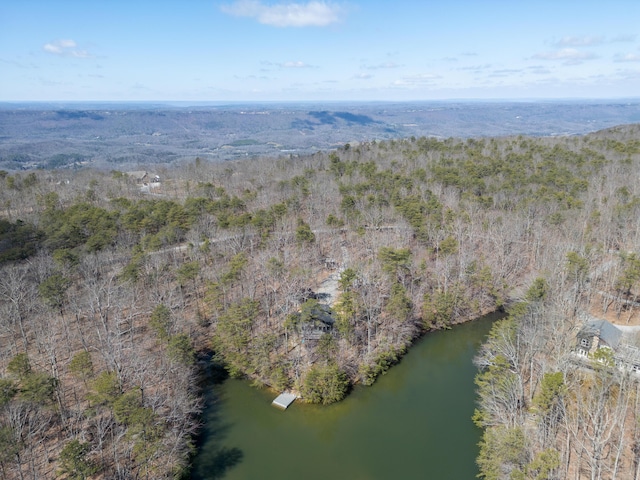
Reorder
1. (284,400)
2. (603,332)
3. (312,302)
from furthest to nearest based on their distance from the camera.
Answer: (312,302) < (603,332) < (284,400)

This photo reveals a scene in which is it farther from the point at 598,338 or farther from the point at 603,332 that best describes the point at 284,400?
the point at 603,332

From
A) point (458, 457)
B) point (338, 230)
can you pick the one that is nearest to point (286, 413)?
point (458, 457)

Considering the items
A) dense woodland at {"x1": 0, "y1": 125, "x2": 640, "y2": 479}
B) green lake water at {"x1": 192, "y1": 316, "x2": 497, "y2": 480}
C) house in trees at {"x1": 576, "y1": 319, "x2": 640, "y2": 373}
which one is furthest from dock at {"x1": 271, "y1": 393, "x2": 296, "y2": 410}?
house in trees at {"x1": 576, "y1": 319, "x2": 640, "y2": 373}

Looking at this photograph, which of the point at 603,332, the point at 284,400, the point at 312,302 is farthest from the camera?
the point at 312,302

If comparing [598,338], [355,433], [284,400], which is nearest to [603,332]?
[598,338]

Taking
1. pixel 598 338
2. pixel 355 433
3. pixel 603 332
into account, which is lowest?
pixel 355 433

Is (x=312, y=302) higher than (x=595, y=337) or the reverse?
higher
